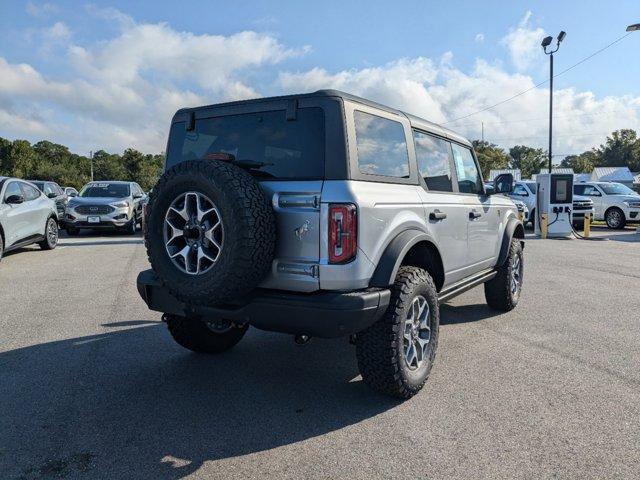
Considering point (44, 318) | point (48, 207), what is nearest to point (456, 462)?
point (44, 318)

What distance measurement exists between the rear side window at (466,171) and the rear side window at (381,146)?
3.76ft

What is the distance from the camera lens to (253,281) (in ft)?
9.47

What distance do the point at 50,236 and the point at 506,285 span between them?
379 inches

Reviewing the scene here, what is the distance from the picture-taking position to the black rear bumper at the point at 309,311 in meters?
2.80

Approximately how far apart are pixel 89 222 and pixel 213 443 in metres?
12.2

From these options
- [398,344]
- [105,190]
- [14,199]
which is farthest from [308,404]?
[105,190]

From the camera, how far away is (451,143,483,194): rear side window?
15.3 ft

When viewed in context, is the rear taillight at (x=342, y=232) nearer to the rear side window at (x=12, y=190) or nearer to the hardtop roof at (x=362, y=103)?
the hardtop roof at (x=362, y=103)

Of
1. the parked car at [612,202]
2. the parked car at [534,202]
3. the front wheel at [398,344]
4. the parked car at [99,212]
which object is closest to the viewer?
the front wheel at [398,344]

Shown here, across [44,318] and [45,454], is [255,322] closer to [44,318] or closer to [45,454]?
[45,454]

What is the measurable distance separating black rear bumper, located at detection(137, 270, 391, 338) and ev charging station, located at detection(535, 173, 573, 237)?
13778mm

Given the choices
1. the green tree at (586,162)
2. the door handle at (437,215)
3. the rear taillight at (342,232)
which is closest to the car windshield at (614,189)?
the door handle at (437,215)

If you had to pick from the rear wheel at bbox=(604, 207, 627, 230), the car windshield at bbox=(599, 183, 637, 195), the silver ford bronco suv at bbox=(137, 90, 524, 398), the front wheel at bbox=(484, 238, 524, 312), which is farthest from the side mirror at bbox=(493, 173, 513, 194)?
the car windshield at bbox=(599, 183, 637, 195)

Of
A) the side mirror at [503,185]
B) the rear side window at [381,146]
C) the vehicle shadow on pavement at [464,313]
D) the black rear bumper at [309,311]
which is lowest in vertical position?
the vehicle shadow on pavement at [464,313]
